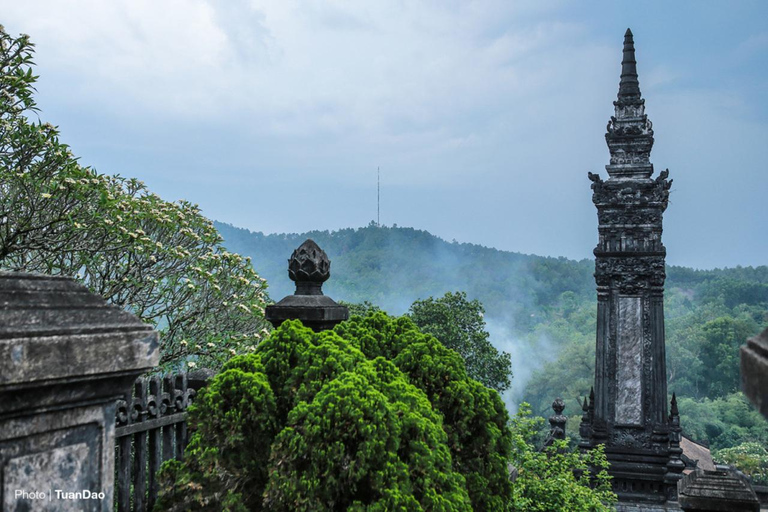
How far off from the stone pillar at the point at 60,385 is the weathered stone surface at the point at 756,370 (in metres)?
2.11

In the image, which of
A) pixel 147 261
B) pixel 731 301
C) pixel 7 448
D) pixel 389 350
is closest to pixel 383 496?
pixel 389 350

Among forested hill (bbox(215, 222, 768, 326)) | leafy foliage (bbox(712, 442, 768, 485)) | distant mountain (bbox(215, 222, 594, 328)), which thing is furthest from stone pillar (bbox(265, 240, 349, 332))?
A: distant mountain (bbox(215, 222, 594, 328))

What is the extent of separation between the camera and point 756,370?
175cm

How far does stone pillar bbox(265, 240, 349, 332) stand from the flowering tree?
12.0 feet

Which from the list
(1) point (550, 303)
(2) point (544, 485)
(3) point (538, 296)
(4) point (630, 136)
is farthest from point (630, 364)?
(3) point (538, 296)

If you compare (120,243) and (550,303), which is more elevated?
(120,243)

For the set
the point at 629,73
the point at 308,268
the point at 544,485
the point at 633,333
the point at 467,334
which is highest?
the point at 629,73

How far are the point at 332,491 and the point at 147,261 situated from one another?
27.6 ft

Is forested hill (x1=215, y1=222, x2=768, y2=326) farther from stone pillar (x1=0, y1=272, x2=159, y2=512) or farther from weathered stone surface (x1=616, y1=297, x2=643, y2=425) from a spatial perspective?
stone pillar (x1=0, y1=272, x2=159, y2=512)

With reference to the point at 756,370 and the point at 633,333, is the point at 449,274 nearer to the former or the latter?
the point at 633,333

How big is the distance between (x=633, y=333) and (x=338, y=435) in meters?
12.6

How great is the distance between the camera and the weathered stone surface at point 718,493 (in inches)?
242

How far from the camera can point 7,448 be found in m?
2.08

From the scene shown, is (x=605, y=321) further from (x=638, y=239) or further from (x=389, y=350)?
(x=389, y=350)
